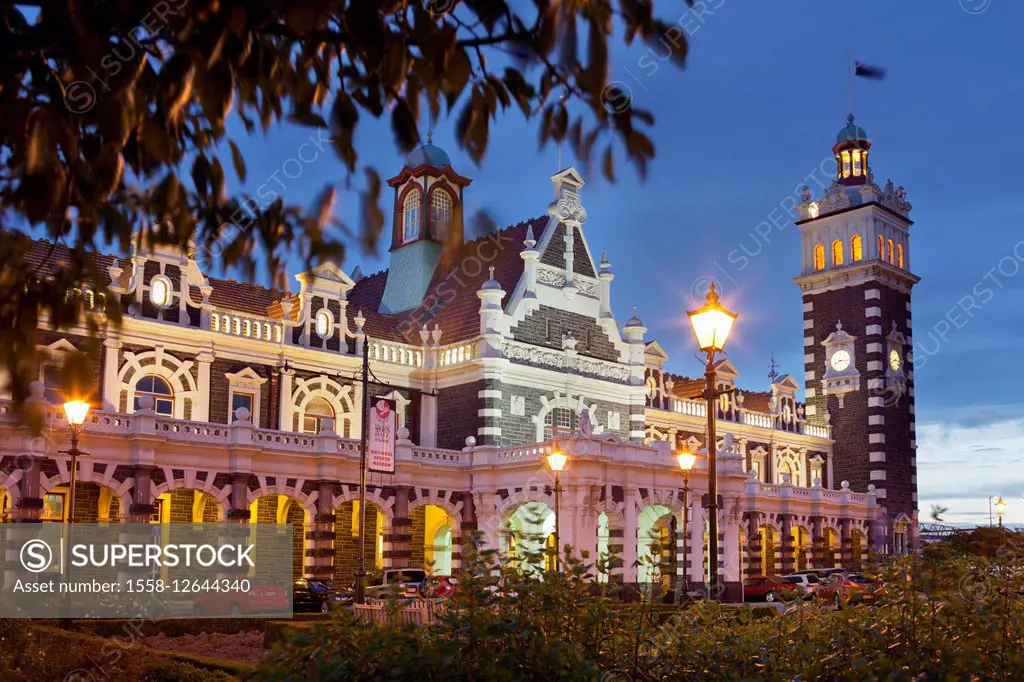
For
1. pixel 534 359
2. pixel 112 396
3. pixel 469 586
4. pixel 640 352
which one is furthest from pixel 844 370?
pixel 469 586

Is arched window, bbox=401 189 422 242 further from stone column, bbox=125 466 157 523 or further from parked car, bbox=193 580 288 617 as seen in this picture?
parked car, bbox=193 580 288 617

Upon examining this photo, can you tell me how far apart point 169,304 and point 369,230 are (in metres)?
31.4

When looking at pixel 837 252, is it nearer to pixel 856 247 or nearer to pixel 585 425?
pixel 856 247

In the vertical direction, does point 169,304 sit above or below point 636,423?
above

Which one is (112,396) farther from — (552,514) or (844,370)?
(844,370)

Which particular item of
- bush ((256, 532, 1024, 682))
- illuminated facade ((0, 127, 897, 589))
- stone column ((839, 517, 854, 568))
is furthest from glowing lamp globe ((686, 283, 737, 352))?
stone column ((839, 517, 854, 568))

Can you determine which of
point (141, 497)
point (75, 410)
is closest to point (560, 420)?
point (141, 497)

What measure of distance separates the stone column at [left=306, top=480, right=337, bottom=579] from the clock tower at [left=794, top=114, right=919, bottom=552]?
1331 inches

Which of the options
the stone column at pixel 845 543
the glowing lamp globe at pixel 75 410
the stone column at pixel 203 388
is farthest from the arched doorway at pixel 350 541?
the stone column at pixel 845 543

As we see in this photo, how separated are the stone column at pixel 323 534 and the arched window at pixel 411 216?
16769 millimetres

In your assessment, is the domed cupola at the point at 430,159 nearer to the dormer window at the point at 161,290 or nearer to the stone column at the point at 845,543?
the dormer window at the point at 161,290

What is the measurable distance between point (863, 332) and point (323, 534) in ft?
117

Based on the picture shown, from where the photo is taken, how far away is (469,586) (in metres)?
8.34

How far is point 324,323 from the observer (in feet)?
131
